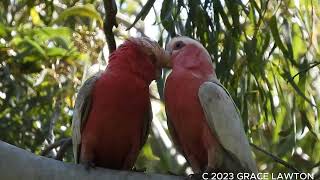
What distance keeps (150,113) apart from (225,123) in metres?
0.21

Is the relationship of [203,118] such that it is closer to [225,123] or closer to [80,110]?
[225,123]

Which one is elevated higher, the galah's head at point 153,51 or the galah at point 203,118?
the galah's head at point 153,51

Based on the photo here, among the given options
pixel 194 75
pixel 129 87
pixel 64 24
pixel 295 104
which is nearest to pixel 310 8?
pixel 295 104

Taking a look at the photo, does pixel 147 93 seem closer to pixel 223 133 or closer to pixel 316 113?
pixel 223 133

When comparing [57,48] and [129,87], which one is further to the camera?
[57,48]

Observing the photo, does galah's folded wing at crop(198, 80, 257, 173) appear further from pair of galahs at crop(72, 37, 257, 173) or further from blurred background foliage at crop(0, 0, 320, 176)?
blurred background foliage at crop(0, 0, 320, 176)

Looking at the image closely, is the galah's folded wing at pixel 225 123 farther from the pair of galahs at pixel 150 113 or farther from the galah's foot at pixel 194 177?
the galah's foot at pixel 194 177

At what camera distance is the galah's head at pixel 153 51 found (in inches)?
62.7

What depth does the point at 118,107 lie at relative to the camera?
60.3 inches

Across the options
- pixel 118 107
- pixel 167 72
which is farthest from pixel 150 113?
pixel 167 72

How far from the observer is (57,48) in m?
2.61

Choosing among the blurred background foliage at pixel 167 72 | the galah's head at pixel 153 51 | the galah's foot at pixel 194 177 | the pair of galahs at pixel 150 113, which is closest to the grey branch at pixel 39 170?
the galah's foot at pixel 194 177

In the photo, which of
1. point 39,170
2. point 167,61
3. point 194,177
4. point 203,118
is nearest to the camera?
point 39,170

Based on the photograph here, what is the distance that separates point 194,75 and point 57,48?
113 centimetres
